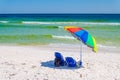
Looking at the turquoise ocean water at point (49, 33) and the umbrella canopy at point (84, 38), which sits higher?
the umbrella canopy at point (84, 38)

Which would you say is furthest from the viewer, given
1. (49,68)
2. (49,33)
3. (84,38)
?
(49,33)

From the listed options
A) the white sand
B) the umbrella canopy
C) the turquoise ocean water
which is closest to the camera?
the white sand

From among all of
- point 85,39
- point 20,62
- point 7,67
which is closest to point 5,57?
point 20,62

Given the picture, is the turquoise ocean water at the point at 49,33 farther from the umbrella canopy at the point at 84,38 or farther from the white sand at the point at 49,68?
the umbrella canopy at the point at 84,38

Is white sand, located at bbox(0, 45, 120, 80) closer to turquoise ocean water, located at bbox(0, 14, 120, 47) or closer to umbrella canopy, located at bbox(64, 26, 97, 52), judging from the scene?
umbrella canopy, located at bbox(64, 26, 97, 52)

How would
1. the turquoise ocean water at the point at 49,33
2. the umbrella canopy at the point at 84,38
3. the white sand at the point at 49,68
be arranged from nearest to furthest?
the white sand at the point at 49,68 → the umbrella canopy at the point at 84,38 → the turquoise ocean water at the point at 49,33

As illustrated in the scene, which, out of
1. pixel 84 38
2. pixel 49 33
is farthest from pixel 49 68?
pixel 49 33

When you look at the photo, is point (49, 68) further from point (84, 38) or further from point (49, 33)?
point (49, 33)

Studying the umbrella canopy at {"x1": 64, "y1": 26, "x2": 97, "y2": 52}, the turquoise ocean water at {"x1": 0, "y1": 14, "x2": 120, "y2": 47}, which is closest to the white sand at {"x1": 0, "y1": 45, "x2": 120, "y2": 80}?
the umbrella canopy at {"x1": 64, "y1": 26, "x2": 97, "y2": 52}

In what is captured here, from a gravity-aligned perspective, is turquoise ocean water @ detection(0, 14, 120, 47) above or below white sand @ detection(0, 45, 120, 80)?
below

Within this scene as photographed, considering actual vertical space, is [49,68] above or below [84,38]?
below

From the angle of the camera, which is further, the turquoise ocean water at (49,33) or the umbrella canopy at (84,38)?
the turquoise ocean water at (49,33)

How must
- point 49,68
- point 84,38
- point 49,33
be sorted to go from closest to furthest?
point 49,68
point 84,38
point 49,33

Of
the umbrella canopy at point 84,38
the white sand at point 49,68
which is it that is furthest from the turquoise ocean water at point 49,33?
the umbrella canopy at point 84,38
